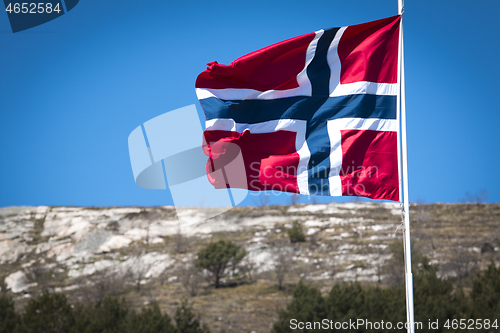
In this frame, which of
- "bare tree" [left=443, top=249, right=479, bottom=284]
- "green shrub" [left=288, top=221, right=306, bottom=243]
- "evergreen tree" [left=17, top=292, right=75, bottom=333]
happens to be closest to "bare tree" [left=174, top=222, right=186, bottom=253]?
"green shrub" [left=288, top=221, right=306, bottom=243]

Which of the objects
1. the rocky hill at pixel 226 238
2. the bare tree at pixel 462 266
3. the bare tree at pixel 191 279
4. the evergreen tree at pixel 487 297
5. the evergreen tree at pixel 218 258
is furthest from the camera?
the evergreen tree at pixel 218 258

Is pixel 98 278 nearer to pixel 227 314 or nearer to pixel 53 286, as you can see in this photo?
pixel 53 286

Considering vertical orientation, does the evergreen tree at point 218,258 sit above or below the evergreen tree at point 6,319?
below

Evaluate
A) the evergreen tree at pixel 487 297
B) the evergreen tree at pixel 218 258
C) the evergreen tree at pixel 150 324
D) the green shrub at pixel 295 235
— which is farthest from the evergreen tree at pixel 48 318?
the green shrub at pixel 295 235

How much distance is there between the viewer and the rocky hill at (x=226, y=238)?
3956 centimetres

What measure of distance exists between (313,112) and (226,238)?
4487 centimetres

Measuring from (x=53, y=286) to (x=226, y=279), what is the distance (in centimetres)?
1491

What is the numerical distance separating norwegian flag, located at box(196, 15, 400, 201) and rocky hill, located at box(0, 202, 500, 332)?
26.1 metres

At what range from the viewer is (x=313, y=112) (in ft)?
24.8

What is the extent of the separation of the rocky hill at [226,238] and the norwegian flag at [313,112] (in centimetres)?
2607

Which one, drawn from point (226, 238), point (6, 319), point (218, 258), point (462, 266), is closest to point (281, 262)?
point (218, 258)

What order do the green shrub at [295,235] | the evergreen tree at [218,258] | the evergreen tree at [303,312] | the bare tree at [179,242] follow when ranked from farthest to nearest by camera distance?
the bare tree at [179,242] → the green shrub at [295,235] → the evergreen tree at [218,258] → the evergreen tree at [303,312]

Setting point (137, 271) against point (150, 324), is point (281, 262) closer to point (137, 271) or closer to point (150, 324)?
point (137, 271)

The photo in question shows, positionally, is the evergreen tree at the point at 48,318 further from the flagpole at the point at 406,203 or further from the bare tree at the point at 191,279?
the flagpole at the point at 406,203
